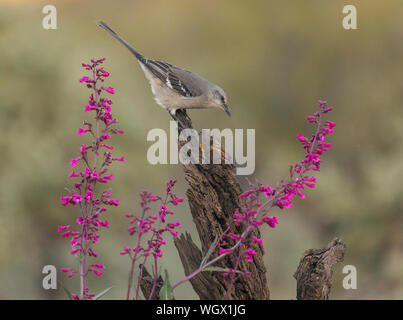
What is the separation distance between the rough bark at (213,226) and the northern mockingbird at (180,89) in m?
1.43

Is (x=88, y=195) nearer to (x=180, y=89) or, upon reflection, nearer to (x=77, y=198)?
(x=77, y=198)

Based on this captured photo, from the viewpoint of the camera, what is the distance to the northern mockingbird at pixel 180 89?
3430 mm

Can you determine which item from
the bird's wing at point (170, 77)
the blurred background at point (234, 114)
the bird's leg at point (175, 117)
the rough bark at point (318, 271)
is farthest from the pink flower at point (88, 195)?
the blurred background at point (234, 114)

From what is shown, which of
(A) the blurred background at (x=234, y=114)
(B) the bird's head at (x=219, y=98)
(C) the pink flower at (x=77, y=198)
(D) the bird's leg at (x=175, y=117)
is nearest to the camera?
(C) the pink flower at (x=77, y=198)

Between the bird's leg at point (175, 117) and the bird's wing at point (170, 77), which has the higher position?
the bird's wing at point (170, 77)

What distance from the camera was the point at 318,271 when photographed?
1710 mm

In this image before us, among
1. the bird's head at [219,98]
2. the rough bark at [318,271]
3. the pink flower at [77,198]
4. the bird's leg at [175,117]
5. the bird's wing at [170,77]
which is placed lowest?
the rough bark at [318,271]

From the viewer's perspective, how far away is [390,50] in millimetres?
6367

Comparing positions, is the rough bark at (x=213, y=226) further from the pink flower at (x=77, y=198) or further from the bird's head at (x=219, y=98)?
the bird's head at (x=219, y=98)

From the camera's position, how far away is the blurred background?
15.4 ft

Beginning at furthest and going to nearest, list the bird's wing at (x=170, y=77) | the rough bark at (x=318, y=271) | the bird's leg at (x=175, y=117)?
the bird's wing at (x=170, y=77), the bird's leg at (x=175, y=117), the rough bark at (x=318, y=271)

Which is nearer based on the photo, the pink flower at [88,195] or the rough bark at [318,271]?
the pink flower at [88,195]

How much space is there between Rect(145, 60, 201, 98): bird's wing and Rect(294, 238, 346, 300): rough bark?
1.91 metres
